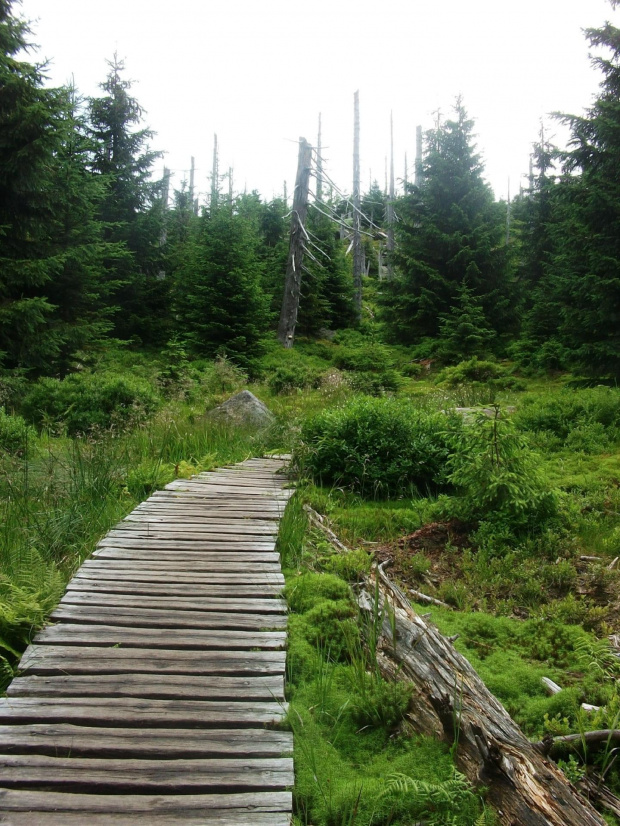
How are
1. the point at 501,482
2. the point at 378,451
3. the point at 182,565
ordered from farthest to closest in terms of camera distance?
the point at 378,451, the point at 501,482, the point at 182,565

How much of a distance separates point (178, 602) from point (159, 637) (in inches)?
16.6

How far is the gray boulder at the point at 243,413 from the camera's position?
9802mm

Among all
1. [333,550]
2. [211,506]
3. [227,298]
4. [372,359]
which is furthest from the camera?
[227,298]

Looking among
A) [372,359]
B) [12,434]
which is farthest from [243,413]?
[372,359]

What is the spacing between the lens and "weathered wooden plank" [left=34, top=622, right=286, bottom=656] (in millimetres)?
3117

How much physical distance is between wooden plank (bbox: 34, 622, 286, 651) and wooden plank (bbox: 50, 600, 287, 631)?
48mm

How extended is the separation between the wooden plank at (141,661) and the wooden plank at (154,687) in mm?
46

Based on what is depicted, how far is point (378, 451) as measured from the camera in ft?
22.9

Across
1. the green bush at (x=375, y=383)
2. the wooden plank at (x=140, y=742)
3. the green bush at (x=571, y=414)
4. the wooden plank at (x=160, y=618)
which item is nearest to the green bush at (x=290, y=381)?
the green bush at (x=375, y=383)

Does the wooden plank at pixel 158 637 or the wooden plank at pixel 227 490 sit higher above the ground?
the wooden plank at pixel 227 490

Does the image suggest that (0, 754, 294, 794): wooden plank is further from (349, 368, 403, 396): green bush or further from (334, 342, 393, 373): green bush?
(334, 342, 393, 373): green bush

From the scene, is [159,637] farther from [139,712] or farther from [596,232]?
[596,232]

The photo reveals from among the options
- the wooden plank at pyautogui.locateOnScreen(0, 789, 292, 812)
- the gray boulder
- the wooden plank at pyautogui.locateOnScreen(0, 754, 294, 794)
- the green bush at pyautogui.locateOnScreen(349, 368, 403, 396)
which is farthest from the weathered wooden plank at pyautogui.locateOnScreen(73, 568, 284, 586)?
the green bush at pyautogui.locateOnScreen(349, 368, 403, 396)

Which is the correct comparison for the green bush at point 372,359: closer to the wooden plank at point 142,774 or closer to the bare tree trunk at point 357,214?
the bare tree trunk at point 357,214
